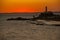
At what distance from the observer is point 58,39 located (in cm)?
3098

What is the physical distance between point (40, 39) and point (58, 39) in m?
2.52

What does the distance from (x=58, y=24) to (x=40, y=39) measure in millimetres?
21525

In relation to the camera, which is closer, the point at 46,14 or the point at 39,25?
the point at 39,25

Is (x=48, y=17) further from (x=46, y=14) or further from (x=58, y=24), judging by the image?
(x=58, y=24)

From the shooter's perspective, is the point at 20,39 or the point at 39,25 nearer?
the point at 20,39

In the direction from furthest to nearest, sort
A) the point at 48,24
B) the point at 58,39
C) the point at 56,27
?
the point at 48,24 → the point at 56,27 → the point at 58,39

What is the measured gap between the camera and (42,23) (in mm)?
58438

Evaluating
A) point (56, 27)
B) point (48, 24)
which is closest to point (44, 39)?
point (56, 27)

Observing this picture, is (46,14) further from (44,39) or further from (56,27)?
(44,39)

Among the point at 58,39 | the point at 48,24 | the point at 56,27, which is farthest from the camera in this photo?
the point at 48,24

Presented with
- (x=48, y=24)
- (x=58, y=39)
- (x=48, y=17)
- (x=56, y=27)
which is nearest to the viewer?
(x=58, y=39)

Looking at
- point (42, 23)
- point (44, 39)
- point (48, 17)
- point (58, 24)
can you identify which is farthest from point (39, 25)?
point (44, 39)

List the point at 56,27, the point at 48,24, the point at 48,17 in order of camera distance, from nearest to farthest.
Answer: the point at 56,27
the point at 48,24
the point at 48,17

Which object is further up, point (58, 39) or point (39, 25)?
point (58, 39)
